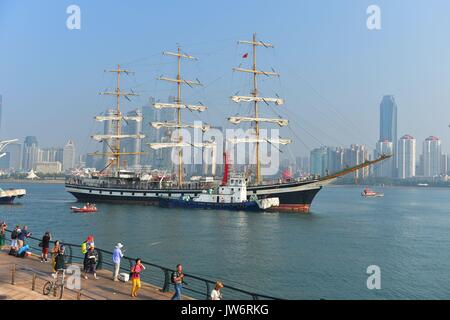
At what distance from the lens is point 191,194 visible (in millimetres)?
67375

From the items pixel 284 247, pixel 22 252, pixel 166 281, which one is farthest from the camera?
pixel 284 247

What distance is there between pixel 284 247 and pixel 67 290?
73.6ft

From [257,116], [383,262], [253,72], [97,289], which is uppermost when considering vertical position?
[253,72]

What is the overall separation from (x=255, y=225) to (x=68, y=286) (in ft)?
111

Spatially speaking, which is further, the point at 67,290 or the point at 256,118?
the point at 256,118

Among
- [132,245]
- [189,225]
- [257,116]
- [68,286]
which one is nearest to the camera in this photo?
[68,286]

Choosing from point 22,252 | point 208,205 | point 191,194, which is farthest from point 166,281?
point 191,194

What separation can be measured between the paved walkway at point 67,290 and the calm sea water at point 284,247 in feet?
28.5

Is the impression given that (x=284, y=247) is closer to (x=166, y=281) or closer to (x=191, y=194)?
(x=166, y=281)

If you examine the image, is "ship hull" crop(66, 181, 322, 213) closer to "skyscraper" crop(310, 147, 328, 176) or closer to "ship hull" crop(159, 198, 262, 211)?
"ship hull" crop(159, 198, 262, 211)
